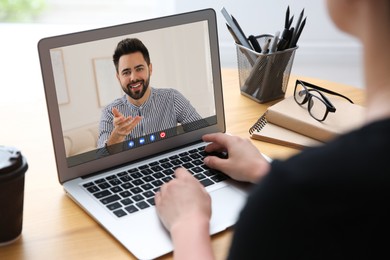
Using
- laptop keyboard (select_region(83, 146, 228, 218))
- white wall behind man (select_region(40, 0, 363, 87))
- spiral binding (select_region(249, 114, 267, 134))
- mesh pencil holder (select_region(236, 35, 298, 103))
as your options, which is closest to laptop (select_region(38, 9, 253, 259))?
laptop keyboard (select_region(83, 146, 228, 218))

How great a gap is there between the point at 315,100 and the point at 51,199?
2.18 ft

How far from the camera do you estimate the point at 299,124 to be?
1.38m

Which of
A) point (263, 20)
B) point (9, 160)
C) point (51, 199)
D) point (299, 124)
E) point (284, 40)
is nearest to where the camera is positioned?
point (9, 160)

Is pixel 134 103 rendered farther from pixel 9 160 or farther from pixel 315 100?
pixel 315 100

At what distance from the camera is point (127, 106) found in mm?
1204

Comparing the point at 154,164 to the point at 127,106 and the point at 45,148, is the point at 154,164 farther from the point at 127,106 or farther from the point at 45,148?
the point at 45,148

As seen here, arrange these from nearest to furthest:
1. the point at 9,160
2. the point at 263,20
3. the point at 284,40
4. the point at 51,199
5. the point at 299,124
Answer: the point at 9,160, the point at 51,199, the point at 299,124, the point at 284,40, the point at 263,20

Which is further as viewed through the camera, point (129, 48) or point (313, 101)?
point (313, 101)

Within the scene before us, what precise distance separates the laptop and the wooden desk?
0.08 feet

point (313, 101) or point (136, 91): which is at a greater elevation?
point (136, 91)

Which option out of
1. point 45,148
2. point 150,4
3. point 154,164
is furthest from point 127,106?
point 150,4

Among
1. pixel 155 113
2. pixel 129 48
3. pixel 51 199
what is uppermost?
pixel 129 48

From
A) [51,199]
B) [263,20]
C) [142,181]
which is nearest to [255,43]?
[142,181]

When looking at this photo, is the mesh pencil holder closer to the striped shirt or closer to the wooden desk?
the wooden desk
